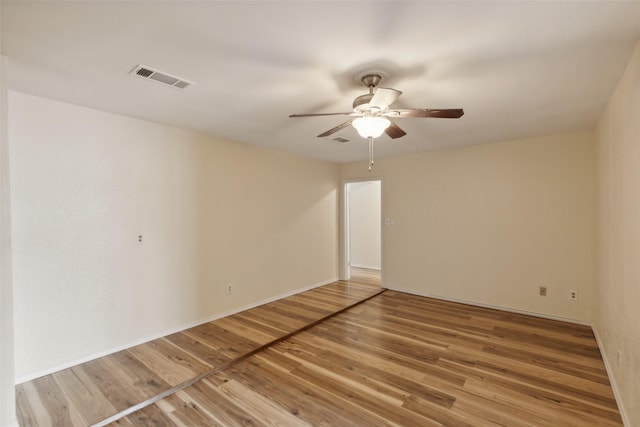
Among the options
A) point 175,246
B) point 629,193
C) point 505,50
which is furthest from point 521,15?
point 175,246

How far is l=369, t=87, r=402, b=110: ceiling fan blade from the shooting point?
5.86 ft

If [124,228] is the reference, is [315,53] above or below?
above

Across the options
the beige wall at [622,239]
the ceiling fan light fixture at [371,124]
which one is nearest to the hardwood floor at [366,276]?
the beige wall at [622,239]

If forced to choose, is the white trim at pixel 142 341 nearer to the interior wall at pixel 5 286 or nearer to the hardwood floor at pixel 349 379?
the hardwood floor at pixel 349 379

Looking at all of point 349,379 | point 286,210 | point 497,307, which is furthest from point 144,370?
point 497,307

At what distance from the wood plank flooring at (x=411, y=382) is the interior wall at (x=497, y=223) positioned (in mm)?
636

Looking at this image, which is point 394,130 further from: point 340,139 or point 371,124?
point 340,139

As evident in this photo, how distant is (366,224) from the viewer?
23.2 ft

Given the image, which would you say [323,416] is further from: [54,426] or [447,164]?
→ [447,164]

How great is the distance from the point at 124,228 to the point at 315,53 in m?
2.54

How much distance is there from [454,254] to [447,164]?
55.5 inches

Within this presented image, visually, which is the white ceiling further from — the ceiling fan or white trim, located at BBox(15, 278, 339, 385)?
white trim, located at BBox(15, 278, 339, 385)

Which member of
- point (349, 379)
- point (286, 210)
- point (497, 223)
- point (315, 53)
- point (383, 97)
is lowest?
point (349, 379)

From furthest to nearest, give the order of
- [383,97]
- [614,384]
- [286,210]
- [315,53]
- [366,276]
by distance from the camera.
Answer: [366,276]
[286,210]
[614,384]
[383,97]
[315,53]
